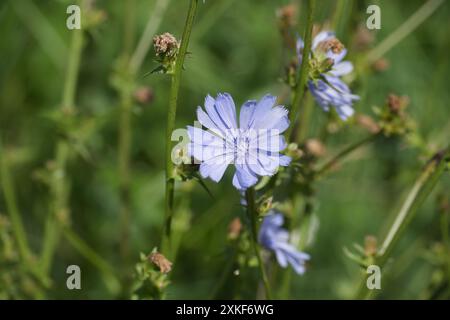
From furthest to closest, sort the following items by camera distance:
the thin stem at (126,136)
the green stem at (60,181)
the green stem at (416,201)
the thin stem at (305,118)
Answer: the thin stem at (126,136)
the green stem at (60,181)
the thin stem at (305,118)
the green stem at (416,201)

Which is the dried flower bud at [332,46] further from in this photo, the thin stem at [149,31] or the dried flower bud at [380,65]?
the thin stem at [149,31]

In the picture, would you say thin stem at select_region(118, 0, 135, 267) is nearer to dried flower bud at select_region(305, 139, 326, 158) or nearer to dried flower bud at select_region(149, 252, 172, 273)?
dried flower bud at select_region(305, 139, 326, 158)

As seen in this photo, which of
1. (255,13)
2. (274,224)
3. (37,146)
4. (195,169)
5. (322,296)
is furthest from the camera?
(255,13)

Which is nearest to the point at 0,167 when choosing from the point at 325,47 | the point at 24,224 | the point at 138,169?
the point at 24,224

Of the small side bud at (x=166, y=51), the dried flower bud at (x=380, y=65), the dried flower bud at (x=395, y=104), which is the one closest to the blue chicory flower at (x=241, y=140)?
the small side bud at (x=166, y=51)

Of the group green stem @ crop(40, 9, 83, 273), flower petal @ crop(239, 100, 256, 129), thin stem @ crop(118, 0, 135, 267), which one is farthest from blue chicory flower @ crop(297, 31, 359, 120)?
green stem @ crop(40, 9, 83, 273)
